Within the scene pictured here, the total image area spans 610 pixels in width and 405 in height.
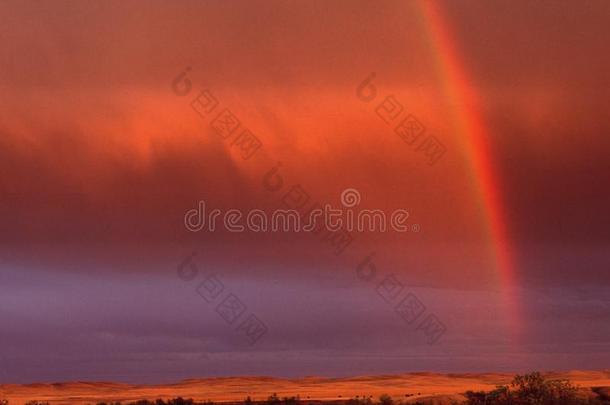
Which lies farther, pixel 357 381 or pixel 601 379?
pixel 357 381

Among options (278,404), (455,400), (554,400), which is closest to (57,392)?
(278,404)

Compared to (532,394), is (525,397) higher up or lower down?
lower down

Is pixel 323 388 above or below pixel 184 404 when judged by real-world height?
above

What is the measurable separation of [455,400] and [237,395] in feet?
91.1

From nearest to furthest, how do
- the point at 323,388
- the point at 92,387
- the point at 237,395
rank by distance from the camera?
the point at 237,395 < the point at 323,388 < the point at 92,387

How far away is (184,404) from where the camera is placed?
66875 millimetres

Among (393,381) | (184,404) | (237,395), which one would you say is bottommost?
(184,404)

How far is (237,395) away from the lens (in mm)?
88312

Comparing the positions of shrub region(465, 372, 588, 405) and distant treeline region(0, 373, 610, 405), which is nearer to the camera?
shrub region(465, 372, 588, 405)

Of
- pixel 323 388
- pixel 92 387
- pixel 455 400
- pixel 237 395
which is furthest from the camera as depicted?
pixel 92 387

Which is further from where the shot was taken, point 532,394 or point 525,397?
point 532,394

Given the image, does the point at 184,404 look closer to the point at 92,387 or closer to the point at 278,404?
the point at 278,404

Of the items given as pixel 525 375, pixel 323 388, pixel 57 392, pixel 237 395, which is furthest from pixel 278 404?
pixel 57 392

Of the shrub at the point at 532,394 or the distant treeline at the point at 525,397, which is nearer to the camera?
the shrub at the point at 532,394
